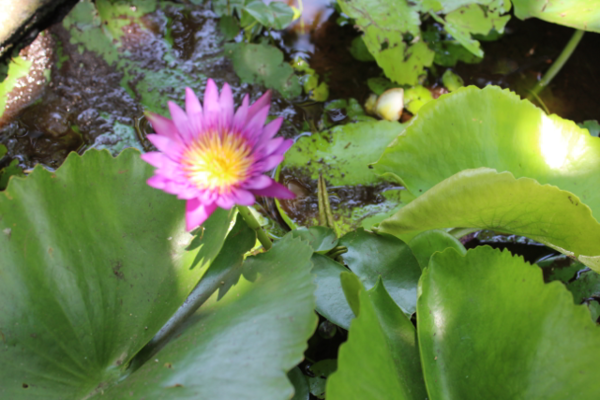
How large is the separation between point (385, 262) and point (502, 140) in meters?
0.47

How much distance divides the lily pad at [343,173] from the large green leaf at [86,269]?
486 mm

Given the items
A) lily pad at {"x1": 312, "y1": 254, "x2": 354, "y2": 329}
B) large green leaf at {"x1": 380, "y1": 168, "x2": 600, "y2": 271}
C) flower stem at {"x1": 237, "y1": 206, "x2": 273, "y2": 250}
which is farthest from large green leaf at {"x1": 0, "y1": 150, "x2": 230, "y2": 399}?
large green leaf at {"x1": 380, "y1": 168, "x2": 600, "y2": 271}

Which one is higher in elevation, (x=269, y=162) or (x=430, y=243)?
(x=269, y=162)

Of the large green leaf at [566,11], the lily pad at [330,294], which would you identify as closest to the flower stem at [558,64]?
the large green leaf at [566,11]

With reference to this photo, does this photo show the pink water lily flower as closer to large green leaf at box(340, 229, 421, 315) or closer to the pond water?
large green leaf at box(340, 229, 421, 315)

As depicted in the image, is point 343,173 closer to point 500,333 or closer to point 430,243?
point 430,243

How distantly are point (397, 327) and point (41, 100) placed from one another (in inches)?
58.7

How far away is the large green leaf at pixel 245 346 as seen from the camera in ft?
2.18

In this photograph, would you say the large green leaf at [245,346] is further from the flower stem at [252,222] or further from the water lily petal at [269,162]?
the water lily petal at [269,162]

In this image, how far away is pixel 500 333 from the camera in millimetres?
803

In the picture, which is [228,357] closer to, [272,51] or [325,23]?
[272,51]

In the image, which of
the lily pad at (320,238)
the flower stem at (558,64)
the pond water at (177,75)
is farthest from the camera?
the flower stem at (558,64)

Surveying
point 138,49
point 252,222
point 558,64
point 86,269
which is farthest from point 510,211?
point 138,49

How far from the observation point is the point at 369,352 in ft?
2.25
